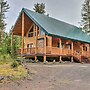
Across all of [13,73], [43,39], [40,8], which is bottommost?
[13,73]

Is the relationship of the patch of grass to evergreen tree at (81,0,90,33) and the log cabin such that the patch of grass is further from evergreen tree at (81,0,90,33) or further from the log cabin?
evergreen tree at (81,0,90,33)

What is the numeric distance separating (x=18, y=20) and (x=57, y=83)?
2289 centimetres

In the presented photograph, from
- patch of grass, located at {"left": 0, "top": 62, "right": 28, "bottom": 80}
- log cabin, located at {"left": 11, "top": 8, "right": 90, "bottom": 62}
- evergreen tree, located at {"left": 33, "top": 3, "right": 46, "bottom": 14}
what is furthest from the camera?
evergreen tree, located at {"left": 33, "top": 3, "right": 46, "bottom": 14}

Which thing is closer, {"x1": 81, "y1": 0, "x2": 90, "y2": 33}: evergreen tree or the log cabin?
the log cabin

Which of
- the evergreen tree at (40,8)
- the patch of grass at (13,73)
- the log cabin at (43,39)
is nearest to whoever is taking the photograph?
the patch of grass at (13,73)

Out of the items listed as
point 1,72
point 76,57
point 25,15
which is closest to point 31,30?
point 25,15

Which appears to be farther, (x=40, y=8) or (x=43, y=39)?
(x=40, y=8)

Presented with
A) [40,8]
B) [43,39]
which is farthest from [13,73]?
[40,8]

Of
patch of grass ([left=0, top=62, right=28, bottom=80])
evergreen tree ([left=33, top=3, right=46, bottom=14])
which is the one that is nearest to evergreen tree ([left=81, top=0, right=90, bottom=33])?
evergreen tree ([left=33, top=3, right=46, bottom=14])

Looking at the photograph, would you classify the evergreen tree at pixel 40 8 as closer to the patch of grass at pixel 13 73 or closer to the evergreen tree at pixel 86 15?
the evergreen tree at pixel 86 15

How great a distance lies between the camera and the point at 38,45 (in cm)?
3400

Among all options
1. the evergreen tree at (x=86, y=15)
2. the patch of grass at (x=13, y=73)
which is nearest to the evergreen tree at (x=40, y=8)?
the evergreen tree at (x=86, y=15)

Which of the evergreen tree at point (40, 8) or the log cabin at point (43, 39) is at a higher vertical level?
the evergreen tree at point (40, 8)

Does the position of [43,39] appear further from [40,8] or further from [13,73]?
[40,8]
